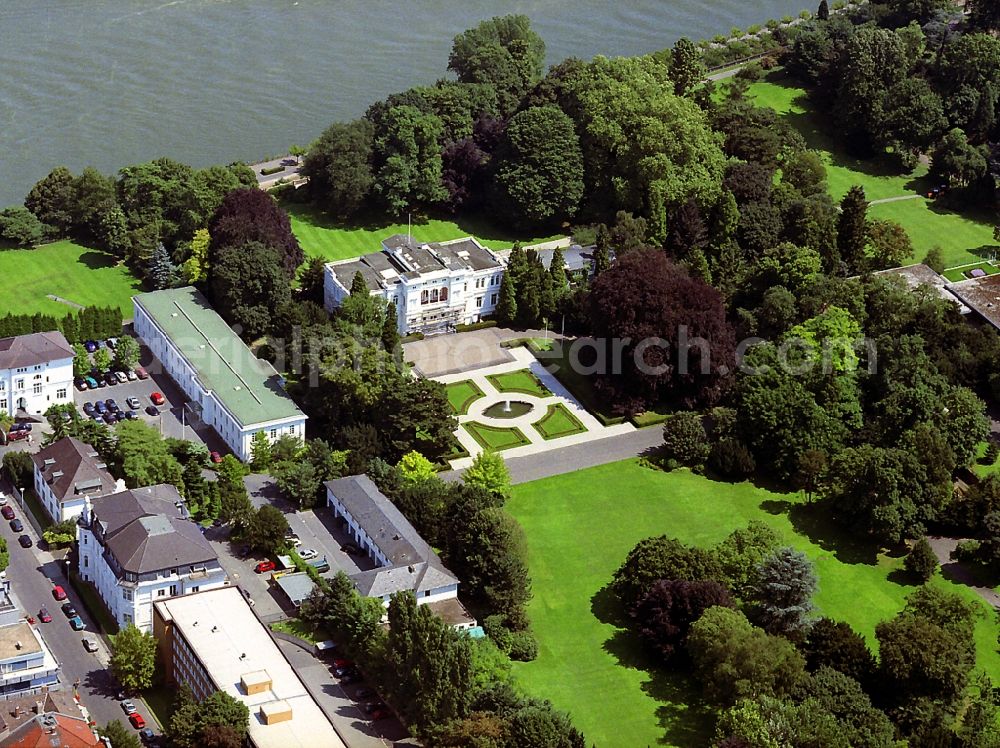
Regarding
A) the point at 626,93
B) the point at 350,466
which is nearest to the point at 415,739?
the point at 350,466

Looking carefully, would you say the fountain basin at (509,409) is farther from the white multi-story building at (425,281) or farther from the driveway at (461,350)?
the white multi-story building at (425,281)

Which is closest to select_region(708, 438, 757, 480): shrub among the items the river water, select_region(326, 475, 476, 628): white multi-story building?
select_region(326, 475, 476, 628): white multi-story building

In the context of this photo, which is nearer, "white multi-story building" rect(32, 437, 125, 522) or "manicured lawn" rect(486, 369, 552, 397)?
"white multi-story building" rect(32, 437, 125, 522)

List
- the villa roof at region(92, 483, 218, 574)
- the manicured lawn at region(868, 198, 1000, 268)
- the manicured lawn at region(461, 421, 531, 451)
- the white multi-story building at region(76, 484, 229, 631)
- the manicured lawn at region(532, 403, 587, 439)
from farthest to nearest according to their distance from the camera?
the manicured lawn at region(868, 198, 1000, 268) → the manicured lawn at region(532, 403, 587, 439) → the manicured lawn at region(461, 421, 531, 451) → the villa roof at region(92, 483, 218, 574) → the white multi-story building at region(76, 484, 229, 631)

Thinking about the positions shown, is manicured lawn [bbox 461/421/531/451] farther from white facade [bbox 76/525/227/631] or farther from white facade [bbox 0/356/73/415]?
white facade [bbox 0/356/73/415]

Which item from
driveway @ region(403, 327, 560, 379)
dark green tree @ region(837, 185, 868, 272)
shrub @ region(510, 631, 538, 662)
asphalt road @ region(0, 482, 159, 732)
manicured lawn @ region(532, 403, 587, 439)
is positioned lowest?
asphalt road @ region(0, 482, 159, 732)

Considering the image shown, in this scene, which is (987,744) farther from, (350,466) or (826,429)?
(350,466)
